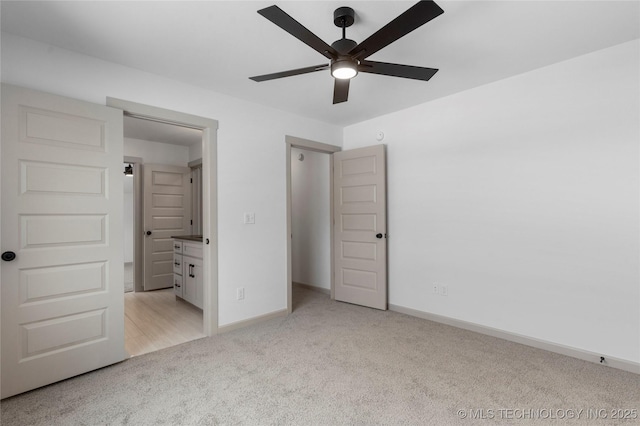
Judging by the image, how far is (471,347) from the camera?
278cm

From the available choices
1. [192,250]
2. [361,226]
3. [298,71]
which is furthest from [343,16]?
[192,250]

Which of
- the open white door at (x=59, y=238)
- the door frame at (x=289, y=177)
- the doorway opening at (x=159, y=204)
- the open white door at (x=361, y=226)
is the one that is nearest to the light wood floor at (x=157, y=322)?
the doorway opening at (x=159, y=204)

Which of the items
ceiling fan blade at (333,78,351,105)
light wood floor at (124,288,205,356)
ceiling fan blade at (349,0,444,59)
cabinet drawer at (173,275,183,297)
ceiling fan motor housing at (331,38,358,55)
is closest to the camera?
ceiling fan blade at (349,0,444,59)

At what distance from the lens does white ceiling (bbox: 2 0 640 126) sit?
75.0 inches

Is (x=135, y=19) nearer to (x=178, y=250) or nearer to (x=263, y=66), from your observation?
(x=263, y=66)

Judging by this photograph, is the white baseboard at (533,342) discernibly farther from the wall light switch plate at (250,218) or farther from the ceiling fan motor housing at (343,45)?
the ceiling fan motor housing at (343,45)

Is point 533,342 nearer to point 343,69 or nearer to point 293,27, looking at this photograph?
point 343,69

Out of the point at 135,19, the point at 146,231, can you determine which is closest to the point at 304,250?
the point at 146,231

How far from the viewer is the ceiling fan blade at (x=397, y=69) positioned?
6.41 feet

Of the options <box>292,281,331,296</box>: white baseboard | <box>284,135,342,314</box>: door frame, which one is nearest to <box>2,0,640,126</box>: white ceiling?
<box>284,135,342,314</box>: door frame

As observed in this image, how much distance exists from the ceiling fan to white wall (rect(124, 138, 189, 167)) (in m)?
3.69

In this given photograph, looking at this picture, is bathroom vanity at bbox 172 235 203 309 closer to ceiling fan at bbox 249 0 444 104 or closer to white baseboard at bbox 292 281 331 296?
white baseboard at bbox 292 281 331 296

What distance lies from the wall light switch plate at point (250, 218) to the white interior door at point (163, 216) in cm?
241

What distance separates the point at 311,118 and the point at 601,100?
285 centimetres
